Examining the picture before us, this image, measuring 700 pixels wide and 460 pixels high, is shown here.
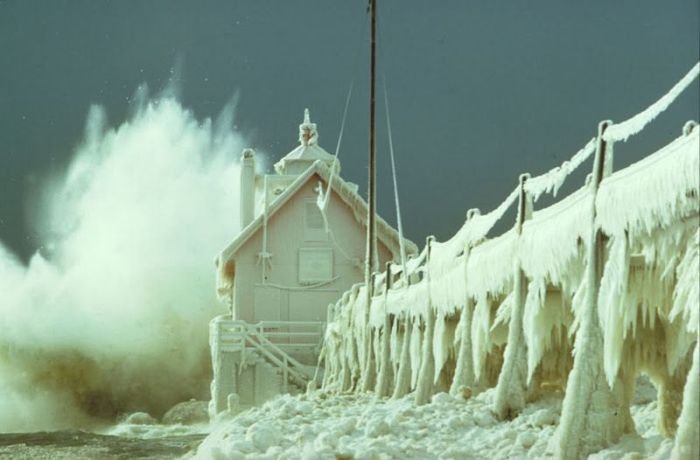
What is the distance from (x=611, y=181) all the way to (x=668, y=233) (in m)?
1.06

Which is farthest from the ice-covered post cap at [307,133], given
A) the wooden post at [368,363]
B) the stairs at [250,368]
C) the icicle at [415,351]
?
the icicle at [415,351]

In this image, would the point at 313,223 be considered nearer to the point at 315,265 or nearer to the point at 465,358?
the point at 315,265

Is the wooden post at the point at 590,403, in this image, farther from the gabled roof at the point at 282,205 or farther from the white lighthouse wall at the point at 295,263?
the white lighthouse wall at the point at 295,263

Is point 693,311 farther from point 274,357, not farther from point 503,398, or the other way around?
point 274,357

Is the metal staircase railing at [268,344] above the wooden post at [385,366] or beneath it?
above

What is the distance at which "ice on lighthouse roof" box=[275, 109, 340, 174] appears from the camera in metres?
38.7

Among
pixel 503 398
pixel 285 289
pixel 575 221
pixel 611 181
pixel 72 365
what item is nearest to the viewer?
pixel 611 181

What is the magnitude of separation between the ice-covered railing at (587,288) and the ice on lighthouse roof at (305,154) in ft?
79.1

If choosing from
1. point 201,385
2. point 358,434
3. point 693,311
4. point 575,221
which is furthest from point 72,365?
point 693,311

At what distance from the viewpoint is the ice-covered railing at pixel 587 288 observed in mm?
7430

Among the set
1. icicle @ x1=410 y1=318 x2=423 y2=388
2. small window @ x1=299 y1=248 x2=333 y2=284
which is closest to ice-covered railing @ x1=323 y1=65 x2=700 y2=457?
icicle @ x1=410 y1=318 x2=423 y2=388

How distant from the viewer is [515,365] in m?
10.9

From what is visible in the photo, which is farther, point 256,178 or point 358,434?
point 256,178

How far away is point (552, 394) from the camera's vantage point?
11312mm
